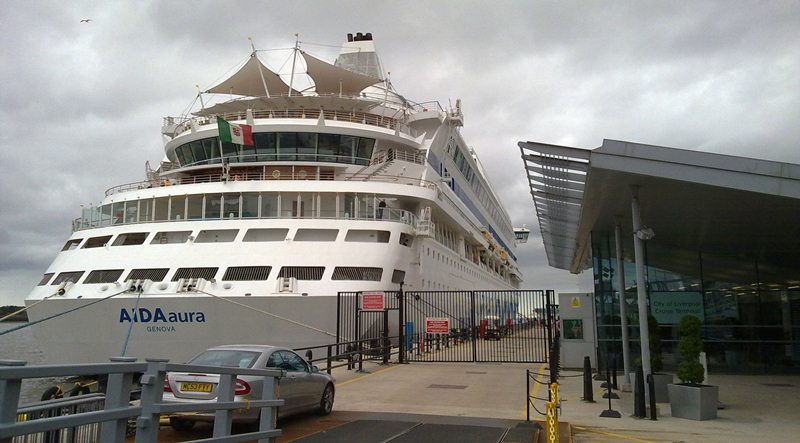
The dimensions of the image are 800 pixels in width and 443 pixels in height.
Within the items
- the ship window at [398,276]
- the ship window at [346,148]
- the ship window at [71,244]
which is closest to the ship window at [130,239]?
the ship window at [71,244]

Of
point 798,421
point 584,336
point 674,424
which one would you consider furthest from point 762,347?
point 674,424

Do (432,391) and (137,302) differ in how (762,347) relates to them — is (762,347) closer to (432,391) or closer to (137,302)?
(432,391)

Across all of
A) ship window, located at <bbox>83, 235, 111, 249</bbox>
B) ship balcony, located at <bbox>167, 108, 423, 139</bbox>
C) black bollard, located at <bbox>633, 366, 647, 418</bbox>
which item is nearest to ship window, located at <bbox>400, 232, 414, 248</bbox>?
ship balcony, located at <bbox>167, 108, 423, 139</bbox>

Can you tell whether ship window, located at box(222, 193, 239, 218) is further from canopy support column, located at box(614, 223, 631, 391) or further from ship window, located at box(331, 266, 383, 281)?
canopy support column, located at box(614, 223, 631, 391)

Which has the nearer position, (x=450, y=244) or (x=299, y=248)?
(x=299, y=248)

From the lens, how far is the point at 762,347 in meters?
16.9

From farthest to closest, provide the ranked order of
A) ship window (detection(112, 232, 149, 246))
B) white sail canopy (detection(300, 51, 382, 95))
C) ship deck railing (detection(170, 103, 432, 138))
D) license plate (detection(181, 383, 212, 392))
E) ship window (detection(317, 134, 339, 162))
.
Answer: white sail canopy (detection(300, 51, 382, 95))
ship deck railing (detection(170, 103, 432, 138))
ship window (detection(317, 134, 339, 162))
ship window (detection(112, 232, 149, 246))
license plate (detection(181, 383, 212, 392))

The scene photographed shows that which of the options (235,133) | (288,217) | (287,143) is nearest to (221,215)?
(288,217)

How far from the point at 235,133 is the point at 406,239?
886cm

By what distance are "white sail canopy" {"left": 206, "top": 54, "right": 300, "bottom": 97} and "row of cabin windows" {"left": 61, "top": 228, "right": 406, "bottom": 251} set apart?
13.1 metres

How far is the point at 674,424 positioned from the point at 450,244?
29.3 m

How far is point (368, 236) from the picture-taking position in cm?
2472

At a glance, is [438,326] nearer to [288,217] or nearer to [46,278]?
[288,217]

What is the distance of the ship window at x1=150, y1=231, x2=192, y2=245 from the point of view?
24.1 metres
